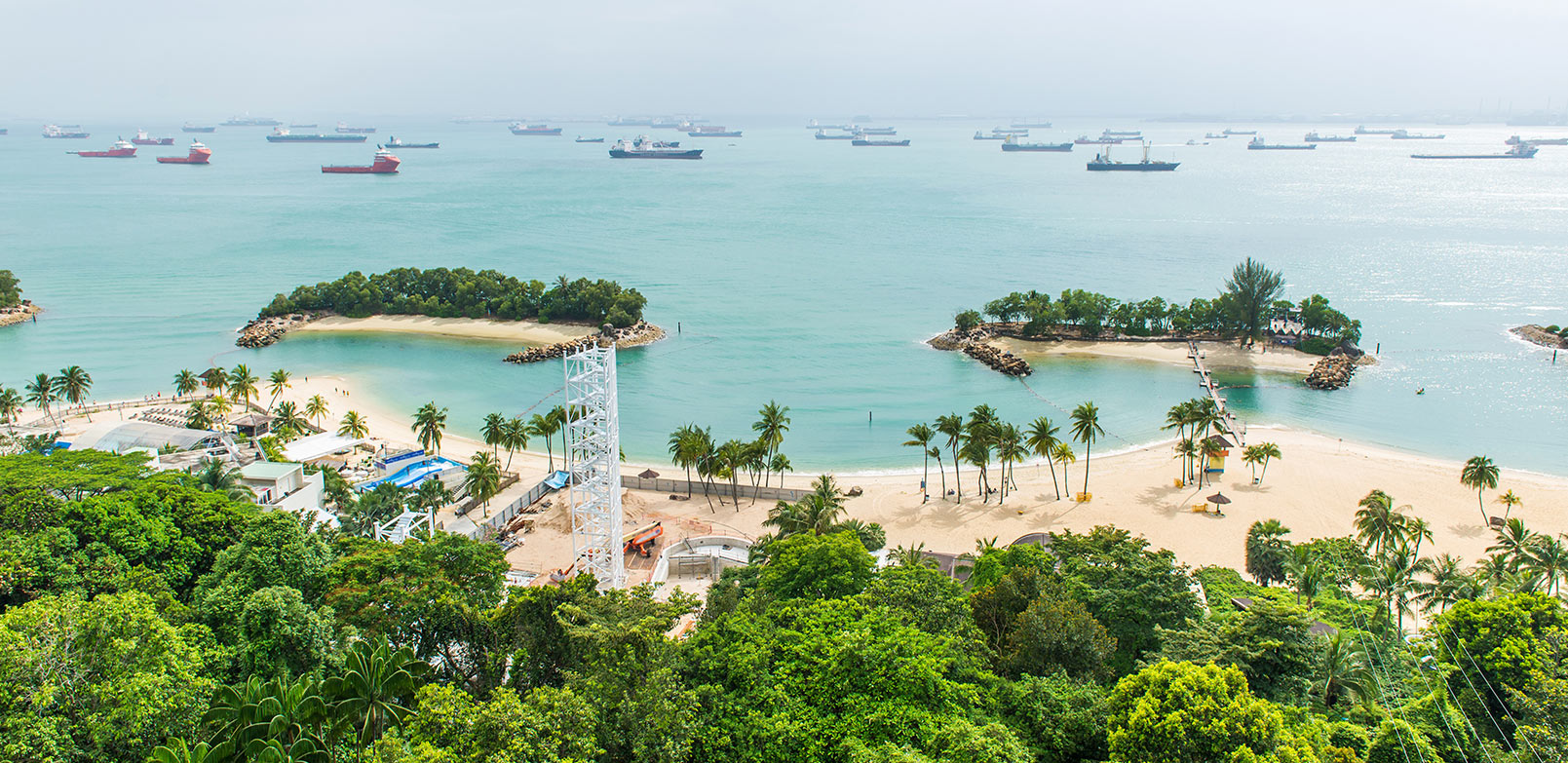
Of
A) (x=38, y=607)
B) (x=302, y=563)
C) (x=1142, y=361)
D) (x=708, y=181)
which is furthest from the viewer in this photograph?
(x=708, y=181)

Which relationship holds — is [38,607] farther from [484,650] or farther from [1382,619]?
[1382,619]

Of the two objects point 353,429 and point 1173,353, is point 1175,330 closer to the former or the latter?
point 1173,353

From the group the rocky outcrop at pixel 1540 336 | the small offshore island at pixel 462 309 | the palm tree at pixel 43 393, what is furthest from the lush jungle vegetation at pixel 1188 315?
the palm tree at pixel 43 393

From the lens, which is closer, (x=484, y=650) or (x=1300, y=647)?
(x=1300, y=647)

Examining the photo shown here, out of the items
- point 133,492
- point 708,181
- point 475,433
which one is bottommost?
point 475,433

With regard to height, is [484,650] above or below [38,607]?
below

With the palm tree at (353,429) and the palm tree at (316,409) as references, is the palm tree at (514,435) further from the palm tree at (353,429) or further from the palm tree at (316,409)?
the palm tree at (316,409)

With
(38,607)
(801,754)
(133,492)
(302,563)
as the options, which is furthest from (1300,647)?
(133,492)

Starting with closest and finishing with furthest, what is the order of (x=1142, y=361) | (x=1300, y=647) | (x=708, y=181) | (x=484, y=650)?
(x=1300, y=647) < (x=484, y=650) < (x=1142, y=361) < (x=708, y=181)
